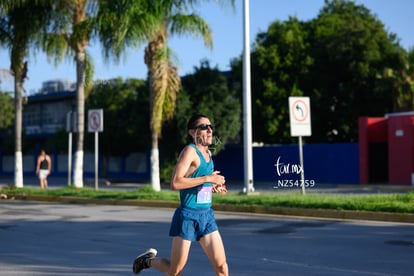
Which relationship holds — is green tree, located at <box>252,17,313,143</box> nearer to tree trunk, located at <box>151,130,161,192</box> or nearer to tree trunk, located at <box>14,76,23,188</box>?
tree trunk, located at <box>14,76,23,188</box>

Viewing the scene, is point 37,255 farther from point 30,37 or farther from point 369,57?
point 369,57

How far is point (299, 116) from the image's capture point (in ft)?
61.7

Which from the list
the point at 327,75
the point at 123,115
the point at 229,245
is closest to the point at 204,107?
the point at 123,115

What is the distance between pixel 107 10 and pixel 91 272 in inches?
573

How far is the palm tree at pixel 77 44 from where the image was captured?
22750 millimetres

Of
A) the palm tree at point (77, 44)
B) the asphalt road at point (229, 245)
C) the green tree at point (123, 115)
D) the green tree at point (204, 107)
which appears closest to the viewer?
the asphalt road at point (229, 245)

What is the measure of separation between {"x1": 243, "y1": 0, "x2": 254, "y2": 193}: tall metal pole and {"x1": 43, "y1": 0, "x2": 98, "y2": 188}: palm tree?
5.38 meters

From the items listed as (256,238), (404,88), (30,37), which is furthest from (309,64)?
(256,238)

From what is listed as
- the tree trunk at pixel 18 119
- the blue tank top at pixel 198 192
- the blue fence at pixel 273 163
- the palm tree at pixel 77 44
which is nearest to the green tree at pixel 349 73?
the blue fence at pixel 273 163

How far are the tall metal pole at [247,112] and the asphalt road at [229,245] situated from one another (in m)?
3.66

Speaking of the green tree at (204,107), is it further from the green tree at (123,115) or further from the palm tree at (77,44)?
the palm tree at (77,44)

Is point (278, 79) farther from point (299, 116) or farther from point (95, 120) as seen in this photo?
point (299, 116)

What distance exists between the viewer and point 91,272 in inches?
325

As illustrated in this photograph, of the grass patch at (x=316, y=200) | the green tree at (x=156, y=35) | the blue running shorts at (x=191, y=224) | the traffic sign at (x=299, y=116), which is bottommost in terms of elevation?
the grass patch at (x=316, y=200)
